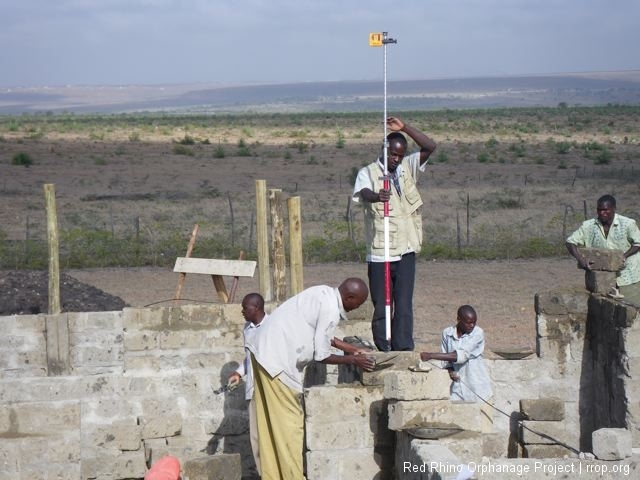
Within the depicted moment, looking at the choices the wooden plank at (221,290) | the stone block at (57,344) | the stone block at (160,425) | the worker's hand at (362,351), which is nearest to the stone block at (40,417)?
the stone block at (160,425)

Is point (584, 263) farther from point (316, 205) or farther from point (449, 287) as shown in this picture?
point (316, 205)

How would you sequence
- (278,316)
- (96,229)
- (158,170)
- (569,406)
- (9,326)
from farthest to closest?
(158,170) → (96,229) → (9,326) → (569,406) → (278,316)

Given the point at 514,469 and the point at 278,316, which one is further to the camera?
the point at 278,316

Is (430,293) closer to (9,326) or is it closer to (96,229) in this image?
(9,326)

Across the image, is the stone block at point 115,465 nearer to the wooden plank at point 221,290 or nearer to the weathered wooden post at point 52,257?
the weathered wooden post at point 52,257

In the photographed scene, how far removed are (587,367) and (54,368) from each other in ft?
15.0

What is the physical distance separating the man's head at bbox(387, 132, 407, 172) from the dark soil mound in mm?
5696

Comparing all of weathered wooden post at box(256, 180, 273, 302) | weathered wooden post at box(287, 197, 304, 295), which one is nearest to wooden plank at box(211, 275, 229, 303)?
weathered wooden post at box(256, 180, 273, 302)

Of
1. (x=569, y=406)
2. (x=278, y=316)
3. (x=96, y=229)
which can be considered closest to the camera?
(x=278, y=316)

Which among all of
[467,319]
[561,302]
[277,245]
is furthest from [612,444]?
A: [277,245]

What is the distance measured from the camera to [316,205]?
30.4m

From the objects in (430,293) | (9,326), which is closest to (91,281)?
(430,293)

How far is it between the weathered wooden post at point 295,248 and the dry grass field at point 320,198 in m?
3.72

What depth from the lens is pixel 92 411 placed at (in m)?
8.10
